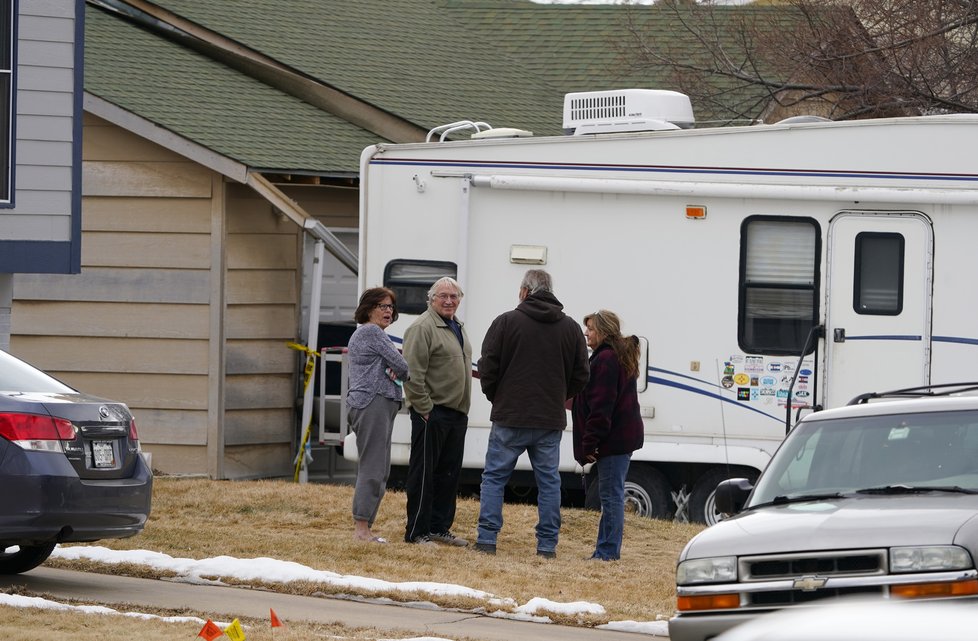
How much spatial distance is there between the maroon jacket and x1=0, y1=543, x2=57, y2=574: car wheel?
10.9 feet

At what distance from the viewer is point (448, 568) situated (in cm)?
948

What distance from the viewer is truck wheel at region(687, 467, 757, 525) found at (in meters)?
11.6

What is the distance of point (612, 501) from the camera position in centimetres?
1000

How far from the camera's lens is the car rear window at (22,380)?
8219 mm

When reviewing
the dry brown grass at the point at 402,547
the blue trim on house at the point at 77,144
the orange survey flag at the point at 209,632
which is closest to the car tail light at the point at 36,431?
the dry brown grass at the point at 402,547

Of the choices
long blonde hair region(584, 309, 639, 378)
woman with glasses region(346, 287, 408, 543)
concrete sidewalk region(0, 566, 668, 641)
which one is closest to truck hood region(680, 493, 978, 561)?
concrete sidewalk region(0, 566, 668, 641)

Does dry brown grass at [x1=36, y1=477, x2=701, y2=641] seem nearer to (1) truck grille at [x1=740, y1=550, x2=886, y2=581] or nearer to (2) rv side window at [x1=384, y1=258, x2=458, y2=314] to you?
(2) rv side window at [x1=384, y1=258, x2=458, y2=314]

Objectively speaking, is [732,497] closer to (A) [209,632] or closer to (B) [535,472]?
(A) [209,632]

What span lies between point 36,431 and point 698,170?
5601mm

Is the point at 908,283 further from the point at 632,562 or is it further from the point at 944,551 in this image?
the point at 944,551

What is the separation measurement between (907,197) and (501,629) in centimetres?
501

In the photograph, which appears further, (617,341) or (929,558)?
(617,341)

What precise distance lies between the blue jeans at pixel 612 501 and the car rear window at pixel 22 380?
342 cm

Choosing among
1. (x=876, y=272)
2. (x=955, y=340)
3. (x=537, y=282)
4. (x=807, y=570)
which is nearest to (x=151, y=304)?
(x=537, y=282)
